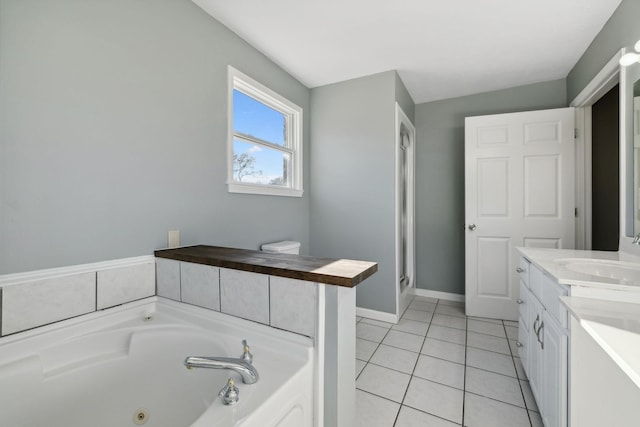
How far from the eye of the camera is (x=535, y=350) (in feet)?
4.59

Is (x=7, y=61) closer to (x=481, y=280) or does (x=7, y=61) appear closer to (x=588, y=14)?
(x=588, y=14)

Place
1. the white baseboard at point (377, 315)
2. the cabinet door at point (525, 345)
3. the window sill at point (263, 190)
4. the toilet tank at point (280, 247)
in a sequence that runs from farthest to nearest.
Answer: the white baseboard at point (377, 315)
the toilet tank at point (280, 247)
the window sill at point (263, 190)
the cabinet door at point (525, 345)

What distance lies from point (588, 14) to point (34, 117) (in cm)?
329

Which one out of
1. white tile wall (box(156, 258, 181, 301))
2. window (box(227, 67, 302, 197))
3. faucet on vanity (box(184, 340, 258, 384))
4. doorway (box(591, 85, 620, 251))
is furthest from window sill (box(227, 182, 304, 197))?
doorway (box(591, 85, 620, 251))

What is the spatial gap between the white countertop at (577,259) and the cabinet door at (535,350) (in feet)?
0.74

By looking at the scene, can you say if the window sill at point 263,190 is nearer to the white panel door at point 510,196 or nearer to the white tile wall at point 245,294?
the white tile wall at point 245,294

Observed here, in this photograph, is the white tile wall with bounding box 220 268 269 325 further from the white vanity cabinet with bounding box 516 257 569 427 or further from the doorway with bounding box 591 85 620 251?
the doorway with bounding box 591 85 620 251

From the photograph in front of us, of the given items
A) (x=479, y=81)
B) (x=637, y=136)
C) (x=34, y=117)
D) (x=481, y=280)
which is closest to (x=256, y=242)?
(x=34, y=117)

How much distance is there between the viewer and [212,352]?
1.14 m

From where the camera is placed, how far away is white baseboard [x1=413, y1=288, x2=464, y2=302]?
3178 millimetres

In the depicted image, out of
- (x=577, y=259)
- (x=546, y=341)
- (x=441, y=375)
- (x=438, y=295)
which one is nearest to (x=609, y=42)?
(x=577, y=259)

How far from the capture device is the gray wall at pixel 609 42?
5.19 ft

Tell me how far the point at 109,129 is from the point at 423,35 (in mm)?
2232

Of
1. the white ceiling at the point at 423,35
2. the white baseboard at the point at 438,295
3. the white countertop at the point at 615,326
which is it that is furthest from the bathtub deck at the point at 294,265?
the white baseboard at the point at 438,295
